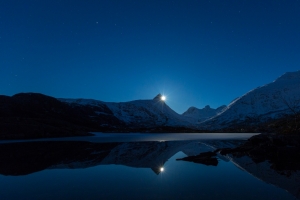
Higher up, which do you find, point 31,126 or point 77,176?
point 31,126

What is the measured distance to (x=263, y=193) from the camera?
13.6 metres

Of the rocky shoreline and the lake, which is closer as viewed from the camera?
the lake

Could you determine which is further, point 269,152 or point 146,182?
point 269,152

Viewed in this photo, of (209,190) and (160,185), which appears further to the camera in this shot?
(160,185)

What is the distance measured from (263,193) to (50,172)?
1845 centimetres

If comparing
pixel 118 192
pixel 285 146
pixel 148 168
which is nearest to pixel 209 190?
pixel 118 192

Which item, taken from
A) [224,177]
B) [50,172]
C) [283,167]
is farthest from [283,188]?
[50,172]

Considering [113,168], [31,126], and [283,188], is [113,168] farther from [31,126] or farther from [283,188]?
[31,126]

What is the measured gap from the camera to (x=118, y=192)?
1425 centimetres

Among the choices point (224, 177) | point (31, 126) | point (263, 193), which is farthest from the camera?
point (31, 126)

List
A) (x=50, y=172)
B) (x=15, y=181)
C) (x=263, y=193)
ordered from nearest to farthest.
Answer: (x=263, y=193) → (x=15, y=181) → (x=50, y=172)

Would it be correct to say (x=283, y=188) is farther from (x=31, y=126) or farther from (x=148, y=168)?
(x=31, y=126)

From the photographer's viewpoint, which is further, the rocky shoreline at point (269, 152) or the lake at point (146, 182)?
the rocky shoreline at point (269, 152)

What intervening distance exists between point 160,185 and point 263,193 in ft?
23.0
